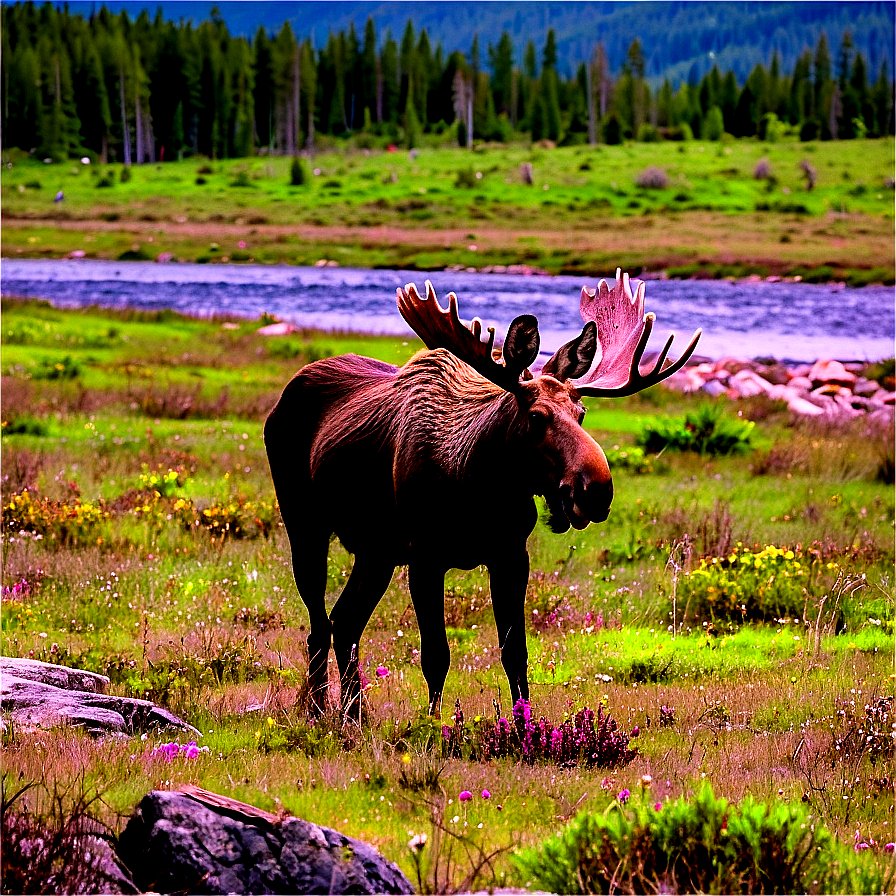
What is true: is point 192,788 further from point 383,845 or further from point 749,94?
point 749,94

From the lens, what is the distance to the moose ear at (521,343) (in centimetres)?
574

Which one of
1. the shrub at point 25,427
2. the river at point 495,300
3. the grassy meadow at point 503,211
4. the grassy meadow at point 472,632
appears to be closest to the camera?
the grassy meadow at point 472,632

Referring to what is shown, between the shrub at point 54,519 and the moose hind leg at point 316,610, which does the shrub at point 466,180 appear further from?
the moose hind leg at point 316,610

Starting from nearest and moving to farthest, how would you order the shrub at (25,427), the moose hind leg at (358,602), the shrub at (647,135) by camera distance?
the moose hind leg at (358,602) → the shrub at (25,427) → the shrub at (647,135)

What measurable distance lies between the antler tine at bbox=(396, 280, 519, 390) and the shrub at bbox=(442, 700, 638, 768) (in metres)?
1.60

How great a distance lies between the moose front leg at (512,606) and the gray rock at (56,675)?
232 centimetres

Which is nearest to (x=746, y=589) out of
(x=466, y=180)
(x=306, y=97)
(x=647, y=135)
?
(x=466, y=180)

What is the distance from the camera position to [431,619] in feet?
20.9

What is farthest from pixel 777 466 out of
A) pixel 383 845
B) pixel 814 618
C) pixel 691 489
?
pixel 383 845

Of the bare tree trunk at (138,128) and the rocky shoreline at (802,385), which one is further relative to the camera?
the bare tree trunk at (138,128)

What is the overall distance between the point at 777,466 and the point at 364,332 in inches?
722

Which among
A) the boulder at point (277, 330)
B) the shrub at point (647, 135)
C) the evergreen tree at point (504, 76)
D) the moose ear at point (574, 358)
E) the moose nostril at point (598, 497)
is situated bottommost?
the boulder at point (277, 330)

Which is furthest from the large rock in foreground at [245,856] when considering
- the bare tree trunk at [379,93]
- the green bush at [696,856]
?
the bare tree trunk at [379,93]

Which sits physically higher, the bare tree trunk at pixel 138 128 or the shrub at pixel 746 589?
the bare tree trunk at pixel 138 128
